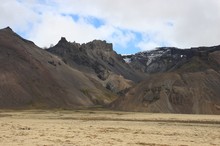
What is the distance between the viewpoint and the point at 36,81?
143 meters

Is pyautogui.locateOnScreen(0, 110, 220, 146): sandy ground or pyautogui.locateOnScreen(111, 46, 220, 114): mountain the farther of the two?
pyautogui.locateOnScreen(111, 46, 220, 114): mountain

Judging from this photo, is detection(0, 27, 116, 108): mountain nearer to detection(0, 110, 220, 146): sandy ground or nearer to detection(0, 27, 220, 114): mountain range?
detection(0, 27, 220, 114): mountain range

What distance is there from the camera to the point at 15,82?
13462 cm

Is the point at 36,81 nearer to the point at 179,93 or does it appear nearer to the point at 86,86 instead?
the point at 86,86

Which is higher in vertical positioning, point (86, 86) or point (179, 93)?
point (86, 86)

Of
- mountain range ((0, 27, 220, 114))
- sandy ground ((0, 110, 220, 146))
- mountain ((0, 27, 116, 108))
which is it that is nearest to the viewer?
sandy ground ((0, 110, 220, 146))

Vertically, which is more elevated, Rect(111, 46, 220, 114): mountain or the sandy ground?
Rect(111, 46, 220, 114): mountain

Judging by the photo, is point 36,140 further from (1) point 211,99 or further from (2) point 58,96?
(2) point 58,96

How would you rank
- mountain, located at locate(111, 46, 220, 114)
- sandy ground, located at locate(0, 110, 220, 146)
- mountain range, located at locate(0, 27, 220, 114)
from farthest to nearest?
mountain range, located at locate(0, 27, 220, 114)
mountain, located at locate(111, 46, 220, 114)
sandy ground, located at locate(0, 110, 220, 146)

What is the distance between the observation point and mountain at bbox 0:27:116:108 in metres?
130

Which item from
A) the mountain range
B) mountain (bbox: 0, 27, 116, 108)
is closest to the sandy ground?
the mountain range

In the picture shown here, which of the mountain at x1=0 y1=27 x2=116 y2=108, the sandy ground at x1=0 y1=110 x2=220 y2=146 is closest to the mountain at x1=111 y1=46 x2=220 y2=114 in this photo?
the mountain at x1=0 y1=27 x2=116 y2=108

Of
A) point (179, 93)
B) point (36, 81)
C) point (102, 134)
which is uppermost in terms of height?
point (36, 81)

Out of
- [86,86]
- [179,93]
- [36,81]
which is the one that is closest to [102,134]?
[179,93]
